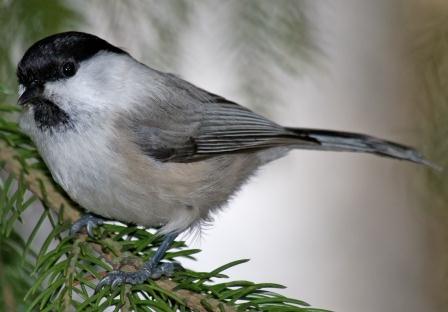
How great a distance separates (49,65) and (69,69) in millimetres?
52

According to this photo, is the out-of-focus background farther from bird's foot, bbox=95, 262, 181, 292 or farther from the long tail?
bird's foot, bbox=95, 262, 181, 292

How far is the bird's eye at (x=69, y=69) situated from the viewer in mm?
1431

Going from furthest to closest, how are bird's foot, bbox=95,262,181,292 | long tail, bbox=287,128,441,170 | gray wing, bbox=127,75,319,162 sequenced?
Answer: long tail, bbox=287,128,441,170 < gray wing, bbox=127,75,319,162 < bird's foot, bbox=95,262,181,292

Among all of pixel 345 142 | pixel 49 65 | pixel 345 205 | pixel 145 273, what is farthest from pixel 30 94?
pixel 345 205

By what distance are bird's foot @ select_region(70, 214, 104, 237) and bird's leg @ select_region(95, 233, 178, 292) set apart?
14cm

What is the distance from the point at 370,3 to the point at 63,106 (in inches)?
76.1

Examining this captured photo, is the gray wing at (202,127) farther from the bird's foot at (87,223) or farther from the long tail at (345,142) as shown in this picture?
the bird's foot at (87,223)

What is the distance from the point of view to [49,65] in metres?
1.40

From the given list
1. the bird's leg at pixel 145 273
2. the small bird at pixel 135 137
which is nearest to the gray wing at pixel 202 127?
the small bird at pixel 135 137

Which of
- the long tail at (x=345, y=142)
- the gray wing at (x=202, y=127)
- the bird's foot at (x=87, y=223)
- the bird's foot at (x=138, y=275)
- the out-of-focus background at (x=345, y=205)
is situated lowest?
the bird's foot at (x=138, y=275)

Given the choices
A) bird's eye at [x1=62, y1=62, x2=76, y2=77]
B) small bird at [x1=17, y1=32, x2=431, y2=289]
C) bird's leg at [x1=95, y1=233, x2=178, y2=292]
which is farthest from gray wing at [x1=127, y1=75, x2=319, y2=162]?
bird's leg at [x1=95, y1=233, x2=178, y2=292]

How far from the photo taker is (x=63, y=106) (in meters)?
1.45

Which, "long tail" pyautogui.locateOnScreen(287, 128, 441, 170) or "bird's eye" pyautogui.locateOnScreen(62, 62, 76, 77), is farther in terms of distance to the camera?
"long tail" pyautogui.locateOnScreen(287, 128, 441, 170)

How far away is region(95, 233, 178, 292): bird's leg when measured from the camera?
119cm
